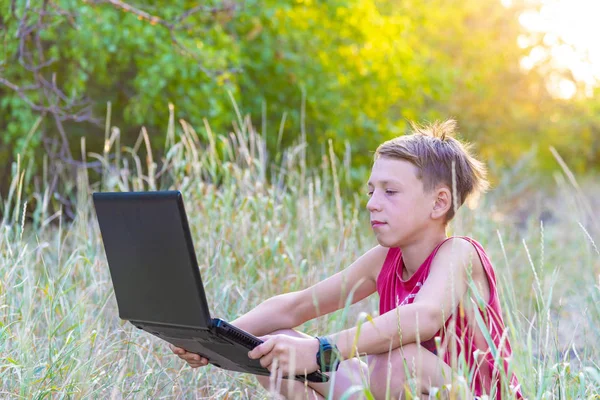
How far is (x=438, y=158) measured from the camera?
8.36ft

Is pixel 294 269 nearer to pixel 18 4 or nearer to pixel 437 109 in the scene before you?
pixel 18 4

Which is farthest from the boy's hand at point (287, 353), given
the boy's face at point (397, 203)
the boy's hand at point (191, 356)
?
the boy's face at point (397, 203)

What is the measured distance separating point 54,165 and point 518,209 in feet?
27.6

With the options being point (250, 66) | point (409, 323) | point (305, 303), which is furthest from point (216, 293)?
point (250, 66)

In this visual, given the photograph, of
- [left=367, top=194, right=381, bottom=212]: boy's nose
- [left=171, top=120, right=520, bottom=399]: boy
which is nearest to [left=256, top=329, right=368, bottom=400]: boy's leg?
[left=171, top=120, right=520, bottom=399]: boy

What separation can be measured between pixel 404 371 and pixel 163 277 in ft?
2.29

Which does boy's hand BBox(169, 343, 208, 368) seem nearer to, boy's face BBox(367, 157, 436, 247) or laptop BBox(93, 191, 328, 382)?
laptop BBox(93, 191, 328, 382)

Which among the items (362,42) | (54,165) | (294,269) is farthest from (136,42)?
(294,269)

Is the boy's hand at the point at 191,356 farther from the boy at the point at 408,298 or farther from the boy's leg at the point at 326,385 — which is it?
the boy's leg at the point at 326,385

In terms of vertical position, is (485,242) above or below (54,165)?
below

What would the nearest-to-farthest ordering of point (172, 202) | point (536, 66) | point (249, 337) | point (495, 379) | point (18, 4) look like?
point (172, 202) → point (249, 337) → point (495, 379) → point (18, 4) → point (536, 66)

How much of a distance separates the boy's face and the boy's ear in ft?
0.07

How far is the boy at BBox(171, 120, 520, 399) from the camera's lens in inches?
87.5

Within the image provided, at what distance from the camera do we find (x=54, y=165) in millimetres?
6945
